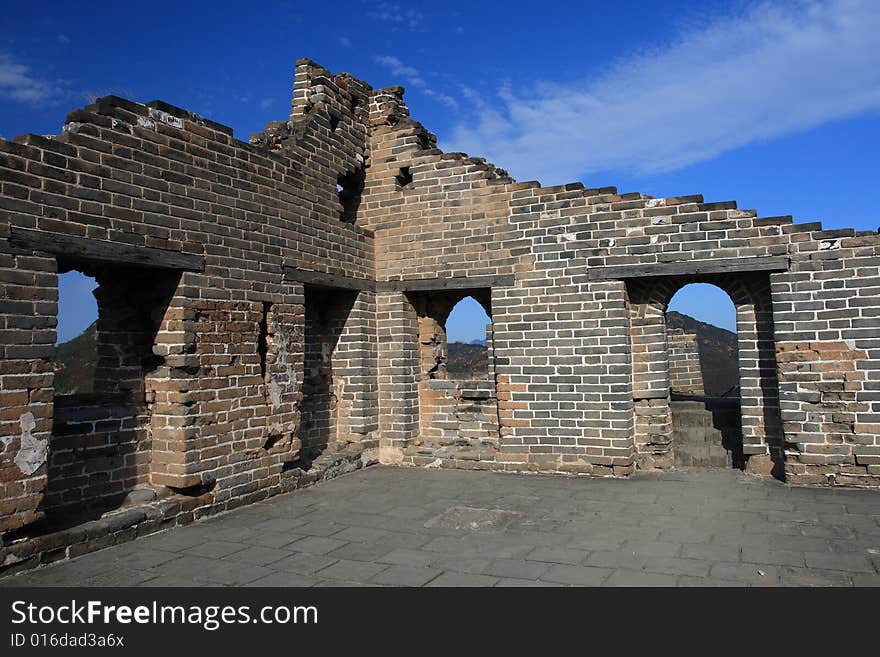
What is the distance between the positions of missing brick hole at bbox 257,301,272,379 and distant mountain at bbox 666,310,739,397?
68.7 feet

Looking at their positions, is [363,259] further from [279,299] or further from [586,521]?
[586,521]

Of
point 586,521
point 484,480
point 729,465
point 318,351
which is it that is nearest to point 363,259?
point 318,351

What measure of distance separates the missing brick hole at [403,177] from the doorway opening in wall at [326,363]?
6.54 ft

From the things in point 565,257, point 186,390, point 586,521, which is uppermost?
point 565,257

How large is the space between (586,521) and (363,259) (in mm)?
5335

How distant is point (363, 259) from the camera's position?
981 centimetres

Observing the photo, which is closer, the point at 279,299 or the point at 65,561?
the point at 65,561

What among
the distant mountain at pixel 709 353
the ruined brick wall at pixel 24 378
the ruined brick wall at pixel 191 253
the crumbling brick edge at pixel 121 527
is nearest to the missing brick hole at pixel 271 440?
the ruined brick wall at pixel 191 253

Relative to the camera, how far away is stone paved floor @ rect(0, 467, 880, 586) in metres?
4.78

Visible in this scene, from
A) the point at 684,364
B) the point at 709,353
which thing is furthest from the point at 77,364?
the point at 709,353

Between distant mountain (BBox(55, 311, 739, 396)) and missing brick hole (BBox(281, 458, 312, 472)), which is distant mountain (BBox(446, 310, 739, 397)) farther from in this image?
missing brick hole (BBox(281, 458, 312, 472))

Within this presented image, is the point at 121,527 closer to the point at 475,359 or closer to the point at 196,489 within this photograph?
the point at 196,489

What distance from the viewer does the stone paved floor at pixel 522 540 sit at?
15.7 ft
